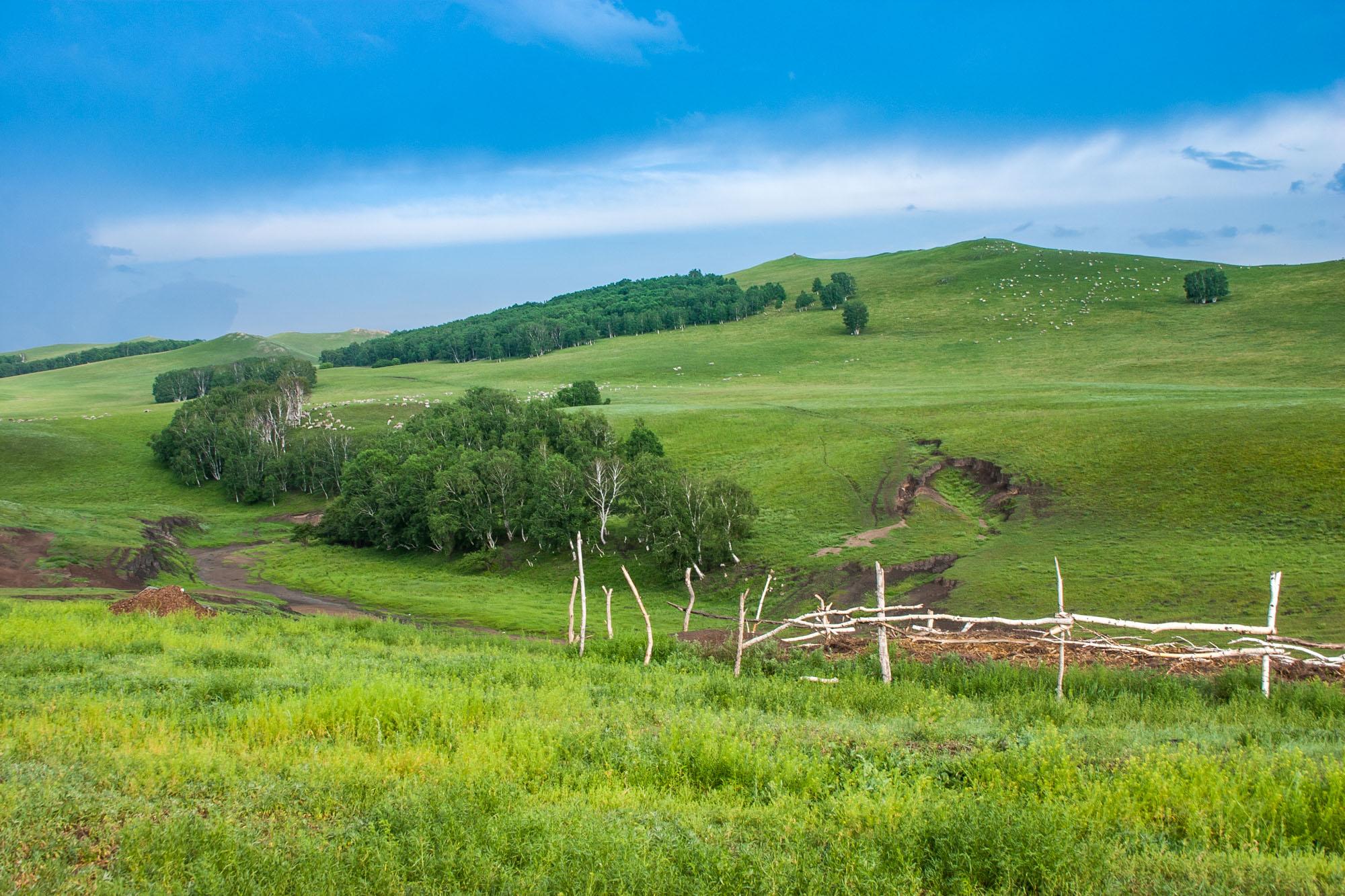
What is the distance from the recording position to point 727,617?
118 ft

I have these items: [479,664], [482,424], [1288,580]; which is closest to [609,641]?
[479,664]

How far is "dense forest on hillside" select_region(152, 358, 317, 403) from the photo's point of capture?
5256 inches

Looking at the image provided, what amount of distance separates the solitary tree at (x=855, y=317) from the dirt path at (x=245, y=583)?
97322 mm

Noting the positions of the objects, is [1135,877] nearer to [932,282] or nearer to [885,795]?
[885,795]

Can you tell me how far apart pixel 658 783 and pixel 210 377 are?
156869 millimetres

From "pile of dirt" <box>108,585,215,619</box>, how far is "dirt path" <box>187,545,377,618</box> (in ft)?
26.0

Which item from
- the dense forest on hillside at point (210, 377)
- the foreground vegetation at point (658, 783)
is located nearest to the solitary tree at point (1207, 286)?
the foreground vegetation at point (658, 783)

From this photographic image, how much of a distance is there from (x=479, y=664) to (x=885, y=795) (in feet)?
30.9

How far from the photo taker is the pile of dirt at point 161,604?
74.0 ft

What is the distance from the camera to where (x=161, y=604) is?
2320cm

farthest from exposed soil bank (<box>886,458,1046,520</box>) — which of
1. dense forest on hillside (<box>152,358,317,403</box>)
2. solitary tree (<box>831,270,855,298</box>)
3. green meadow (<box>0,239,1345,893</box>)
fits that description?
solitary tree (<box>831,270,855,298</box>)

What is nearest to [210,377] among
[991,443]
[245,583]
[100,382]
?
[100,382]

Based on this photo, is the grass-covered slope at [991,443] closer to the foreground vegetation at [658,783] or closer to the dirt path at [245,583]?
the dirt path at [245,583]

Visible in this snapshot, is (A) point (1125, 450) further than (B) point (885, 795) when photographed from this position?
Yes
